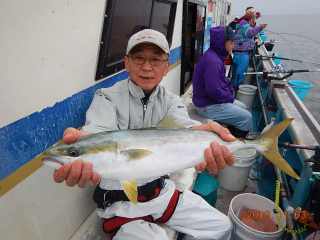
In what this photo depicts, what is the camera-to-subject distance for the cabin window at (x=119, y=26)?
244 centimetres

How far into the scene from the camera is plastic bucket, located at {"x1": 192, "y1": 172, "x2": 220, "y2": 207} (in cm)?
319

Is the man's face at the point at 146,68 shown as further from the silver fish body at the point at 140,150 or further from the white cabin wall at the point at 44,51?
the silver fish body at the point at 140,150

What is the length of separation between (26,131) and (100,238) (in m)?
1.53

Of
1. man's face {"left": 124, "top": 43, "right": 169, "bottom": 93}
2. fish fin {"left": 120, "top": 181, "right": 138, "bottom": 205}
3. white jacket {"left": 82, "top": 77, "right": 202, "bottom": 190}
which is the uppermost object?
man's face {"left": 124, "top": 43, "right": 169, "bottom": 93}

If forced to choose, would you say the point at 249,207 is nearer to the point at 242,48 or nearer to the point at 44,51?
the point at 44,51

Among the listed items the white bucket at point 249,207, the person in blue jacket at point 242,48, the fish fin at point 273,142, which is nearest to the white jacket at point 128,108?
the fish fin at point 273,142

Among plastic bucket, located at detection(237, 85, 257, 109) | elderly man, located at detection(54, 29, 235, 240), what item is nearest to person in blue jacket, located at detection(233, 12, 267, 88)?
plastic bucket, located at detection(237, 85, 257, 109)

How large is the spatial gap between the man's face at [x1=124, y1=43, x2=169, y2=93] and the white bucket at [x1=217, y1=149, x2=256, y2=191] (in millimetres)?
2275

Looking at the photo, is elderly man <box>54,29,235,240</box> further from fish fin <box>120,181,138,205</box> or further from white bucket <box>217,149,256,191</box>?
white bucket <box>217,149,256,191</box>

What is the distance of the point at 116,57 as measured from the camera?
9.37 ft

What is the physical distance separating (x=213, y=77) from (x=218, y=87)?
0.84 ft

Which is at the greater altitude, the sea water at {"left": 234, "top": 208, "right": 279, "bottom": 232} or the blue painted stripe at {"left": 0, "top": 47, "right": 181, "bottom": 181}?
the blue painted stripe at {"left": 0, "top": 47, "right": 181, "bottom": 181}

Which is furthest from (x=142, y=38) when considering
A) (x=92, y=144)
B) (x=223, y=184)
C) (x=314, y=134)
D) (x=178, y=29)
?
(x=178, y=29)

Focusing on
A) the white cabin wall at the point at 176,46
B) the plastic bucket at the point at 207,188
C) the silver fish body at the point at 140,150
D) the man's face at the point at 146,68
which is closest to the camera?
the silver fish body at the point at 140,150
